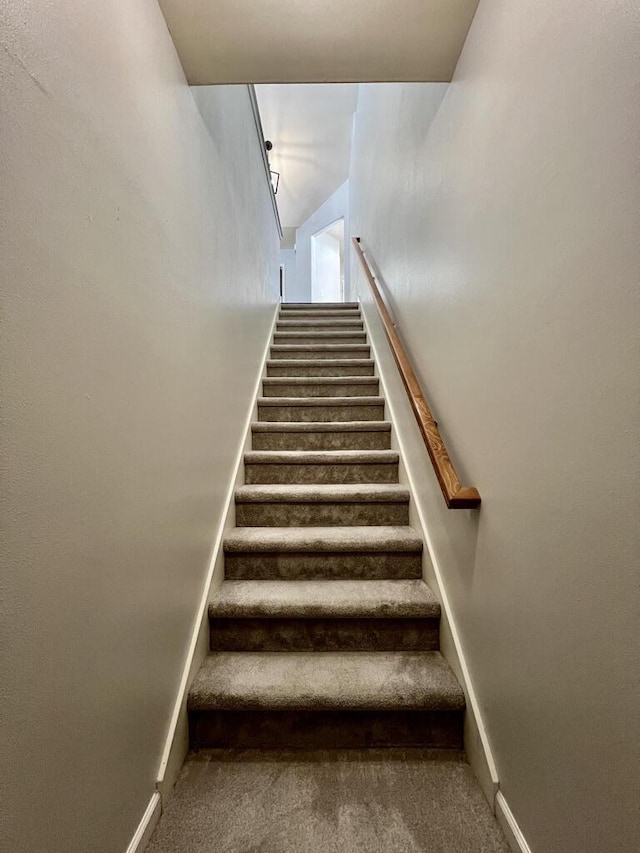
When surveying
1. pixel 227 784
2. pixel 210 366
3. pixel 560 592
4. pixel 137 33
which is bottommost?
pixel 227 784

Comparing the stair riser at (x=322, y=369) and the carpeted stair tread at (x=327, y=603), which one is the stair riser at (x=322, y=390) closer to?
the stair riser at (x=322, y=369)

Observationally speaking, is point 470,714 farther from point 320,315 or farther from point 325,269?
point 325,269

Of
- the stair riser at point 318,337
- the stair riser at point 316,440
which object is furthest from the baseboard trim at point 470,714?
the stair riser at point 318,337

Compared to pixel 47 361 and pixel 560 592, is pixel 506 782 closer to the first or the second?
pixel 560 592

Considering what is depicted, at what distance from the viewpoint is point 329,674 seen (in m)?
1.29

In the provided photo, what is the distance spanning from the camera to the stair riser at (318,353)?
3.19 metres

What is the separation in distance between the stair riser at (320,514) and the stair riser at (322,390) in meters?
1.08

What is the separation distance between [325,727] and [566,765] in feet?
2.36

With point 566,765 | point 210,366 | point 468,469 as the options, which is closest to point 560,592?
point 566,765

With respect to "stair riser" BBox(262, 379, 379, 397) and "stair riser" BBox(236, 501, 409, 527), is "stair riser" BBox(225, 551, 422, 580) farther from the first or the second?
"stair riser" BBox(262, 379, 379, 397)

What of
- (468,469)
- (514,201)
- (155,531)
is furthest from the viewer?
(468,469)

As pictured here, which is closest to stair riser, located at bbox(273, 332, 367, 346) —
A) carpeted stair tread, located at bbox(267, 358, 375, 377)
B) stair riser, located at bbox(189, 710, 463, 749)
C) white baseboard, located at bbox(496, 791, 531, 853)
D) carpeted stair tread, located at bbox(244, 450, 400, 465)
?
carpeted stair tread, located at bbox(267, 358, 375, 377)

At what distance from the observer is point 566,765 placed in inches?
28.8

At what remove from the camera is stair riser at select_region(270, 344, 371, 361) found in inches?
126
